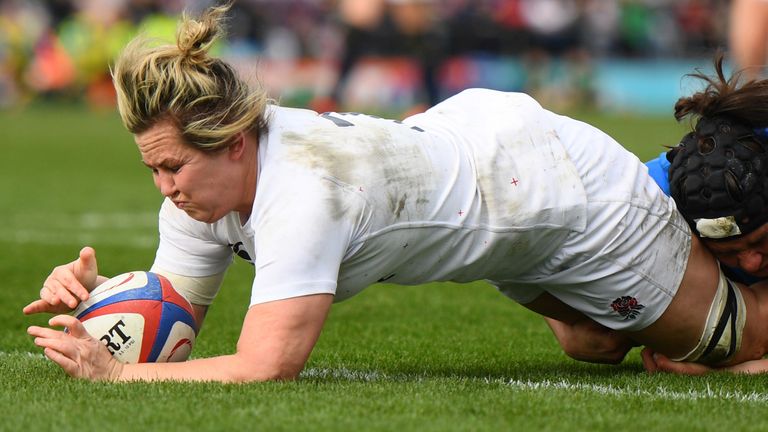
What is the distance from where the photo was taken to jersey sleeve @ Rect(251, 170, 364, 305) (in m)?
3.75

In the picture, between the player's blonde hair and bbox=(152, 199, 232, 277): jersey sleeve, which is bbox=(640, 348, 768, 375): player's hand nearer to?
bbox=(152, 199, 232, 277): jersey sleeve

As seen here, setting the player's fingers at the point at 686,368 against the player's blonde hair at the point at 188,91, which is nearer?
the player's blonde hair at the point at 188,91

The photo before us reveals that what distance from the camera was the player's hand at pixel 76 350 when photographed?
3916 millimetres

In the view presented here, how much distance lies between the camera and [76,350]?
394 centimetres

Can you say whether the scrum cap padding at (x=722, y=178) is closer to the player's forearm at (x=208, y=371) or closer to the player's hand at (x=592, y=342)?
the player's hand at (x=592, y=342)

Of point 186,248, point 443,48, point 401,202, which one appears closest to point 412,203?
point 401,202

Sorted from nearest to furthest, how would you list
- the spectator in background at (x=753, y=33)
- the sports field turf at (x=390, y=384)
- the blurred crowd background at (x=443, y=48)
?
the sports field turf at (x=390, y=384) < the spectator in background at (x=753, y=33) < the blurred crowd background at (x=443, y=48)

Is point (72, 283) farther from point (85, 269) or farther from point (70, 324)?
point (70, 324)

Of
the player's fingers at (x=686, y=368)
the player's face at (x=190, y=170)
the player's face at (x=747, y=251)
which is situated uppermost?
the player's face at (x=190, y=170)

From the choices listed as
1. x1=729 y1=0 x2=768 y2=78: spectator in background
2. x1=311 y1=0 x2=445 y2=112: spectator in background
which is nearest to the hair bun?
x1=729 y1=0 x2=768 y2=78: spectator in background

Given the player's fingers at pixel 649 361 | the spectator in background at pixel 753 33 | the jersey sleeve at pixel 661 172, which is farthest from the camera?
the spectator in background at pixel 753 33

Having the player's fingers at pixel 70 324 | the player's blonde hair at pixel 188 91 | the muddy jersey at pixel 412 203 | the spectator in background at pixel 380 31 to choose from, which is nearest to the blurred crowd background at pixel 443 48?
the spectator in background at pixel 380 31

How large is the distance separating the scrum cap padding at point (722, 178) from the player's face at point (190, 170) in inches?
59.6

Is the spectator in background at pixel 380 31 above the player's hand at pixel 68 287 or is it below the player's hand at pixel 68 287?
below
